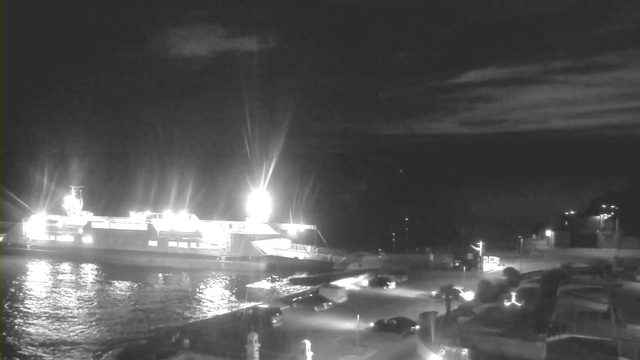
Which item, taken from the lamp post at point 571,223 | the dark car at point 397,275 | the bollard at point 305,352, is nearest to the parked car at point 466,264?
the dark car at point 397,275

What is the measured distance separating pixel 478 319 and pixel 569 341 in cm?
76

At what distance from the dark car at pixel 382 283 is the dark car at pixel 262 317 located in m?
2.50

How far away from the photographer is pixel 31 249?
591 inches

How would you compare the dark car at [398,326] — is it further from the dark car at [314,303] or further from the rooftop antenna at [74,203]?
the rooftop antenna at [74,203]

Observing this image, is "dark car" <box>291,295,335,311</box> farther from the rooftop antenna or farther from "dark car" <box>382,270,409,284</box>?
the rooftop antenna

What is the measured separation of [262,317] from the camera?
5.40 meters

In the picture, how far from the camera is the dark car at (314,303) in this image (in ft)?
20.6

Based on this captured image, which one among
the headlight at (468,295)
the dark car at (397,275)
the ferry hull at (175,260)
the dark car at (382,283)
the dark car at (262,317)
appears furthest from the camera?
the ferry hull at (175,260)

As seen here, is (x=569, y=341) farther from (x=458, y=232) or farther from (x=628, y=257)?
(x=458, y=232)

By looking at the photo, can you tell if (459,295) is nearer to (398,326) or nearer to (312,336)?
(398,326)

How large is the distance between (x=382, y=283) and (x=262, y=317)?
2.84 metres

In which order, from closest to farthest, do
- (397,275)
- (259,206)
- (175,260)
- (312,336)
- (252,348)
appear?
1. (252,348)
2. (312,336)
3. (397,275)
4. (175,260)
5. (259,206)

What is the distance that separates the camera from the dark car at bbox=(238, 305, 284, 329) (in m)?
5.29

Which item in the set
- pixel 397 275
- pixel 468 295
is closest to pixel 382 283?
pixel 397 275
